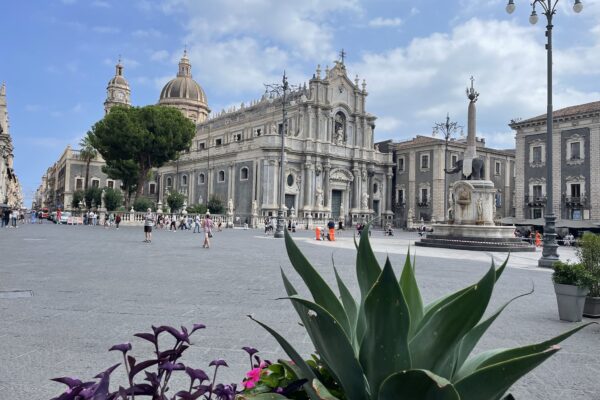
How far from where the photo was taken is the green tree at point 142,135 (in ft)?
138

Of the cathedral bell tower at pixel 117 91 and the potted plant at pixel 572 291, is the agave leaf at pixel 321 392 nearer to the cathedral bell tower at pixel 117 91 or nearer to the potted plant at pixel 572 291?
the potted plant at pixel 572 291

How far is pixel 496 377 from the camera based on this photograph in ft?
4.29

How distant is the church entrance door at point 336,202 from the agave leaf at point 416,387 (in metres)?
48.3

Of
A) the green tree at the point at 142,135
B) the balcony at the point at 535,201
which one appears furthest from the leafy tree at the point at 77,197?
the balcony at the point at 535,201

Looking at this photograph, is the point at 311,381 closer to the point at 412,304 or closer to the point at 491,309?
the point at 412,304

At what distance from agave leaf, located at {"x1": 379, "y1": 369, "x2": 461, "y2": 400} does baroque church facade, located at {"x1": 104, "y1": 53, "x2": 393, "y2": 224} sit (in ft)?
140

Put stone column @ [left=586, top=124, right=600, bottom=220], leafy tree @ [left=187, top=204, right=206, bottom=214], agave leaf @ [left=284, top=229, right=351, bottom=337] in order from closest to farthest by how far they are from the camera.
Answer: agave leaf @ [left=284, top=229, right=351, bottom=337] < stone column @ [left=586, top=124, right=600, bottom=220] < leafy tree @ [left=187, top=204, right=206, bottom=214]

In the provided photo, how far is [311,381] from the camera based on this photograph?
1.53m

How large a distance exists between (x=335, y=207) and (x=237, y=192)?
10692 mm

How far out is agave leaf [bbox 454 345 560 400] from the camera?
1289mm

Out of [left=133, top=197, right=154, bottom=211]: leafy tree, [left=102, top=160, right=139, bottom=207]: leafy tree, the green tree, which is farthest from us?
[left=102, top=160, right=139, bottom=207]: leafy tree

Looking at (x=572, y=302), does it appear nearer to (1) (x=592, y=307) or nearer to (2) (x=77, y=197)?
(1) (x=592, y=307)

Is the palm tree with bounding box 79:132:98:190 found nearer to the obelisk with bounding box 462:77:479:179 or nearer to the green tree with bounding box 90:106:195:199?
the green tree with bounding box 90:106:195:199

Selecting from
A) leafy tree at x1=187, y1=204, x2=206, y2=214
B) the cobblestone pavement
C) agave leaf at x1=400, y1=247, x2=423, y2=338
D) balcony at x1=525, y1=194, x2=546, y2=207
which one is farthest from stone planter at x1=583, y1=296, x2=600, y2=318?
leafy tree at x1=187, y1=204, x2=206, y2=214
